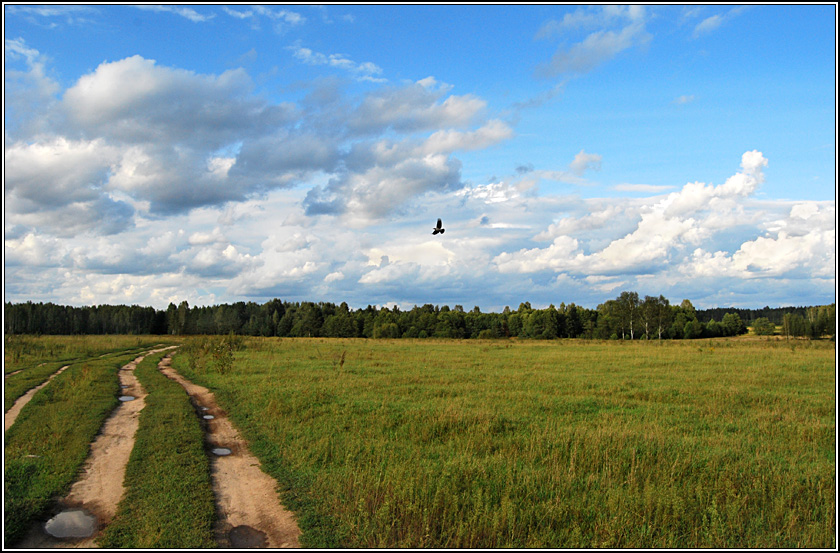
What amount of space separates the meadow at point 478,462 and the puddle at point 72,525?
0.33 meters

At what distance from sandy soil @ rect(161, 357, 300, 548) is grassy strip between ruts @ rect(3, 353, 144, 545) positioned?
2.53m

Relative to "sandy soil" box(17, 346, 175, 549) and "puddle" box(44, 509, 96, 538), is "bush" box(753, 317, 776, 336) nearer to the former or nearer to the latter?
"sandy soil" box(17, 346, 175, 549)

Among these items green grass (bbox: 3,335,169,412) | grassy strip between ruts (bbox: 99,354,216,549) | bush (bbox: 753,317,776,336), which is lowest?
bush (bbox: 753,317,776,336)

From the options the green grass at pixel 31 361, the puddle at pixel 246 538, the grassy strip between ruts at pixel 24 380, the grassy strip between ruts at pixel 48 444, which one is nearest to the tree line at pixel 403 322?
the green grass at pixel 31 361

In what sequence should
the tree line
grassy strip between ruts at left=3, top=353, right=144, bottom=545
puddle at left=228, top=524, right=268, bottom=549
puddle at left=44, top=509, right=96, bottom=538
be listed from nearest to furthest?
puddle at left=228, top=524, right=268, bottom=549, puddle at left=44, top=509, right=96, bottom=538, grassy strip between ruts at left=3, top=353, right=144, bottom=545, the tree line

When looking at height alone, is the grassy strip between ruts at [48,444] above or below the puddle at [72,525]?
above

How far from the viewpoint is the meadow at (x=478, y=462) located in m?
6.92

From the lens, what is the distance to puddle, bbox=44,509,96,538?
6.69 m

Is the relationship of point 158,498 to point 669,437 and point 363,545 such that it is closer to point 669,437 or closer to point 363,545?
point 363,545

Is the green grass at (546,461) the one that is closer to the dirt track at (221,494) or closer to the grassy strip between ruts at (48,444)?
the dirt track at (221,494)

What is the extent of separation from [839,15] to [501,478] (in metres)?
8.60

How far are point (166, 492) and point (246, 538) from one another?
2239 mm

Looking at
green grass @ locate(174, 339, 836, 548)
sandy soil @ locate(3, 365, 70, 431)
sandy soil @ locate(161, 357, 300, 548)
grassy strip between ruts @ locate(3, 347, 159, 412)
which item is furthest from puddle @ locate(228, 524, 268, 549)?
grassy strip between ruts @ locate(3, 347, 159, 412)

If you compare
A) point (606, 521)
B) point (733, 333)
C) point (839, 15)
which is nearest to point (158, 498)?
point (606, 521)
